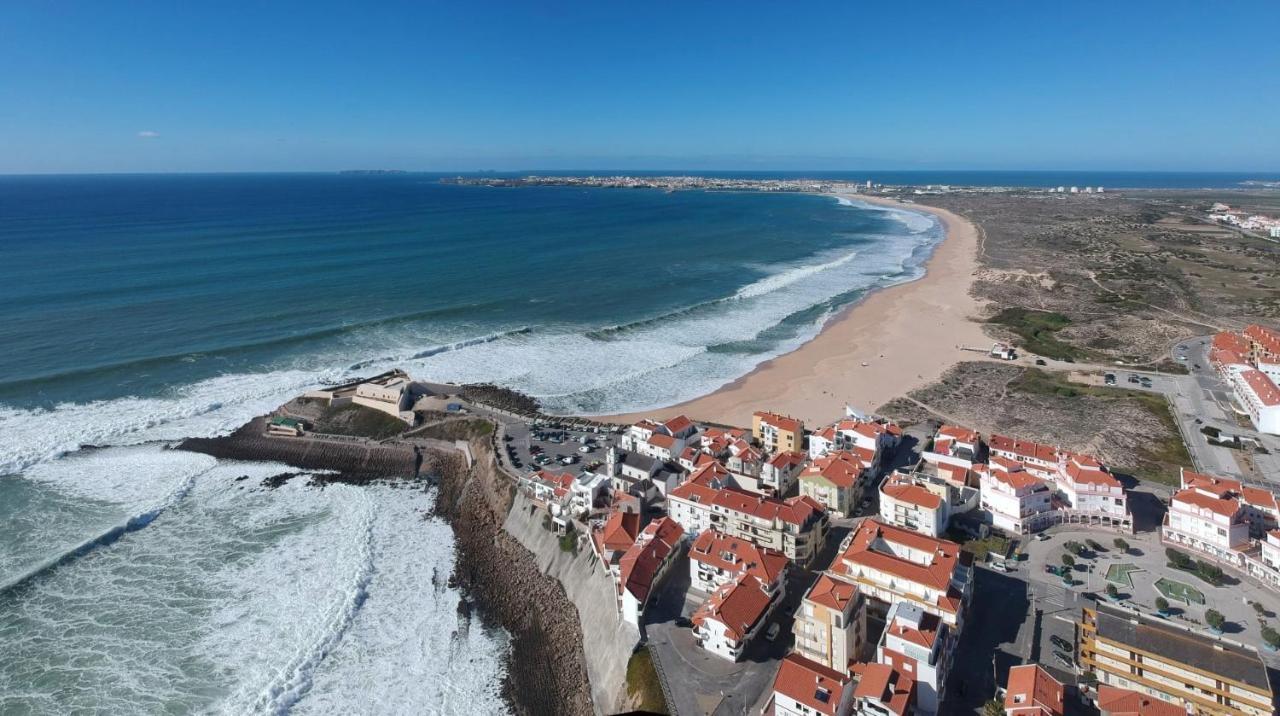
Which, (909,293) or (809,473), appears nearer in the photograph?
(809,473)

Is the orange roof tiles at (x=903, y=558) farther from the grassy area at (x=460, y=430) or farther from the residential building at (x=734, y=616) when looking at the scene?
the grassy area at (x=460, y=430)

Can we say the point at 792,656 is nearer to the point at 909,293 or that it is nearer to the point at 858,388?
the point at 858,388

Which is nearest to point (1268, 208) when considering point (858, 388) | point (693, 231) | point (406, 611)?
point (693, 231)

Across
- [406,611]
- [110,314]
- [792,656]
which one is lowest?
[406,611]

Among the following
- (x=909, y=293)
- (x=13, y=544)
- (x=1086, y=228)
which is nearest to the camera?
(x=13, y=544)

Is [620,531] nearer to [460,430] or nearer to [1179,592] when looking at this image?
[460,430]

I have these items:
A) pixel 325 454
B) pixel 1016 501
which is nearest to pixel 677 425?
pixel 1016 501

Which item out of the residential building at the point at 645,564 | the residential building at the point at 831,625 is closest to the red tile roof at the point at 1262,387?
the residential building at the point at 831,625
